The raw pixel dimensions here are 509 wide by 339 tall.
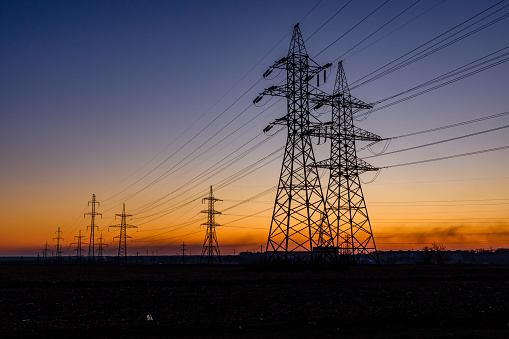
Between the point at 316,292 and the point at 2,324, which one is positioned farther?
the point at 316,292

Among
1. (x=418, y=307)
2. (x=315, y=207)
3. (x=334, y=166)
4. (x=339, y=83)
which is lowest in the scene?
(x=418, y=307)

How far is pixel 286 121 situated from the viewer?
50656 mm

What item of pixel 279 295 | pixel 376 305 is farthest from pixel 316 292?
pixel 376 305

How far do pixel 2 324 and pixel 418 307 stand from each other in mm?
14905

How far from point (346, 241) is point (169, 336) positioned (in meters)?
50.6

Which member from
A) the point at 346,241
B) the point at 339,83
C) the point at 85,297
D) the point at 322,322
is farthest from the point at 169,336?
the point at 339,83

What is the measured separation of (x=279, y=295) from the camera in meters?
23.8

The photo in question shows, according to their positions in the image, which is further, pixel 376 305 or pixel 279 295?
pixel 279 295

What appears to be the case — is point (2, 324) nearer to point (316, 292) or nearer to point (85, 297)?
point (85, 297)

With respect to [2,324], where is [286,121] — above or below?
above

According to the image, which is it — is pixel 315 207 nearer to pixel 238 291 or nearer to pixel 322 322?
pixel 238 291

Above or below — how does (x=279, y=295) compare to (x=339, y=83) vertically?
below

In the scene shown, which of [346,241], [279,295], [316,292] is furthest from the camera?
[346,241]

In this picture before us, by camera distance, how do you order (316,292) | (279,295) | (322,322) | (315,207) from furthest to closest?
1. (315,207)
2. (316,292)
3. (279,295)
4. (322,322)
